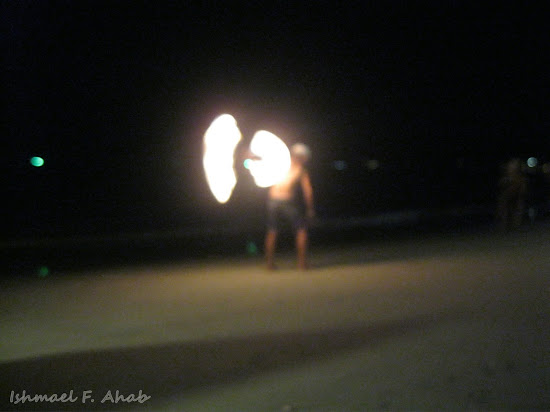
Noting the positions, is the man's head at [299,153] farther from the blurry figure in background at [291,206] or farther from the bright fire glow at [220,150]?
the bright fire glow at [220,150]

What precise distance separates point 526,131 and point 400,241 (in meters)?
50.8

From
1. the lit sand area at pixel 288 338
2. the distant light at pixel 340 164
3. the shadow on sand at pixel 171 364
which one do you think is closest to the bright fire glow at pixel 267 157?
the lit sand area at pixel 288 338

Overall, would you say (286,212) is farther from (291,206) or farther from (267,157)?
(267,157)

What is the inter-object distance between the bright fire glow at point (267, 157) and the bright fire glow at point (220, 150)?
0.80 meters

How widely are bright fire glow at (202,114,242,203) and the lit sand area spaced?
3.68 metres

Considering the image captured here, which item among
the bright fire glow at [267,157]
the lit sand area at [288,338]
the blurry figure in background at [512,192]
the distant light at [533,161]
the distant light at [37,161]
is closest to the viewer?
the lit sand area at [288,338]

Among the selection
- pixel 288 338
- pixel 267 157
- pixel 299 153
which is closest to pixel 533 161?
pixel 267 157

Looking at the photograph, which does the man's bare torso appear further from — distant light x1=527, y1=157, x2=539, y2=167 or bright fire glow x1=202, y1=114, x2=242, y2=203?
distant light x1=527, y1=157, x2=539, y2=167

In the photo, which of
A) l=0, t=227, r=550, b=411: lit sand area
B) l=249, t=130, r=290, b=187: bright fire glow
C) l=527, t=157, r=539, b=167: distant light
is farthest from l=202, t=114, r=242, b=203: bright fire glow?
l=527, t=157, r=539, b=167: distant light

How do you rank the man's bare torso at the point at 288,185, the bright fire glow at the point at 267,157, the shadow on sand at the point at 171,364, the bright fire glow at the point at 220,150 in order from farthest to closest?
the bright fire glow at the point at 220,150 < the bright fire glow at the point at 267,157 < the man's bare torso at the point at 288,185 < the shadow on sand at the point at 171,364

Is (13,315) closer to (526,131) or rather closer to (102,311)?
(102,311)

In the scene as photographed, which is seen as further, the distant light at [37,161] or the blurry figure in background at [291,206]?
the distant light at [37,161]

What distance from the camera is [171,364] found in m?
6.48

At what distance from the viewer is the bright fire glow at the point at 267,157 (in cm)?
1402
